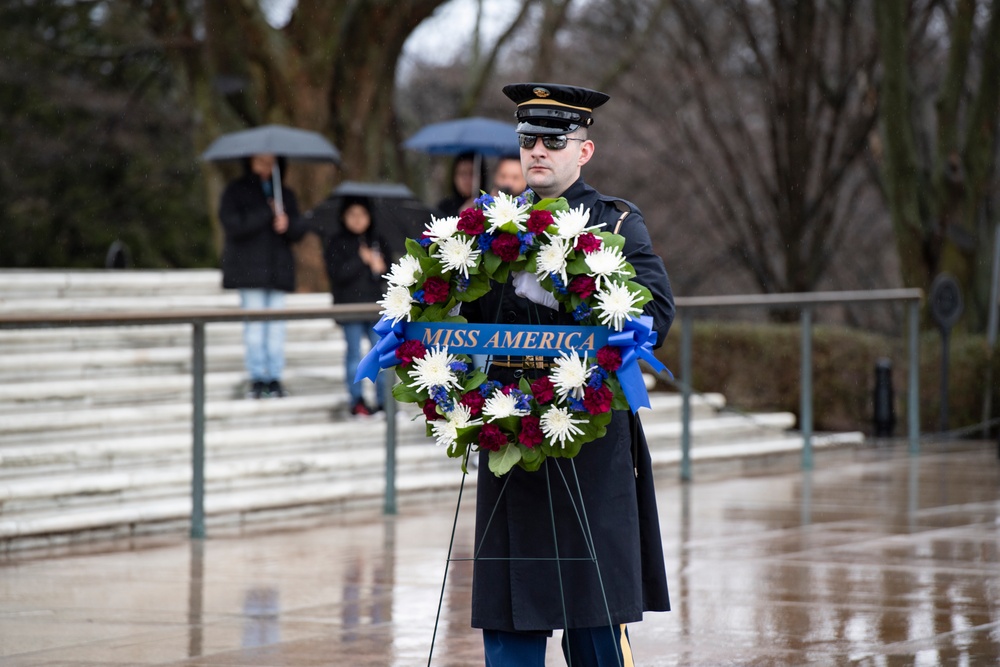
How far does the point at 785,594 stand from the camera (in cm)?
749

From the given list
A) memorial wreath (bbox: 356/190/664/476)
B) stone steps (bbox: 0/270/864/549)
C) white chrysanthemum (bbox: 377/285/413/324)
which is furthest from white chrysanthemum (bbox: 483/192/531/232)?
stone steps (bbox: 0/270/864/549)

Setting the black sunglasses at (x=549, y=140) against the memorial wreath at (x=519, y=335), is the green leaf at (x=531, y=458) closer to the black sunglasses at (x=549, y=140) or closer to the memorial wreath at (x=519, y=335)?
the memorial wreath at (x=519, y=335)

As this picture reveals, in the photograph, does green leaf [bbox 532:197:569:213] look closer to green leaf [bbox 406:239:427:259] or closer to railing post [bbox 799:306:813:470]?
green leaf [bbox 406:239:427:259]

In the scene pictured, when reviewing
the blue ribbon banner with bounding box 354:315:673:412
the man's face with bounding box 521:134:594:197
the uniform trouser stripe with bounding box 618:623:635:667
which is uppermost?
the man's face with bounding box 521:134:594:197

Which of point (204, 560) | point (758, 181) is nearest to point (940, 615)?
point (204, 560)

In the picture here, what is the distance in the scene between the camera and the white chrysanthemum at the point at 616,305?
4430 mm

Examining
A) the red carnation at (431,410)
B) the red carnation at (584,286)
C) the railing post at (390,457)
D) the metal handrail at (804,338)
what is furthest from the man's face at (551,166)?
the metal handrail at (804,338)

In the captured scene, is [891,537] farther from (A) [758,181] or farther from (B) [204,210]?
(B) [204,210]

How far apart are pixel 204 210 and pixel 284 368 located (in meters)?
18.9

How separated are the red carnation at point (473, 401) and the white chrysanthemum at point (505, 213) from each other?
0.48 meters

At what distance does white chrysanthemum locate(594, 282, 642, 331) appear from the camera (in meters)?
4.43

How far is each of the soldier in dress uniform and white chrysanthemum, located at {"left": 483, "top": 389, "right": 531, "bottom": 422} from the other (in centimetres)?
14

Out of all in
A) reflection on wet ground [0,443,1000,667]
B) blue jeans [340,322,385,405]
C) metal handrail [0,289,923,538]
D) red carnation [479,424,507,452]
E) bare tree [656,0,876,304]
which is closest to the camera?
red carnation [479,424,507,452]

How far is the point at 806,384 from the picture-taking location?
13156mm
